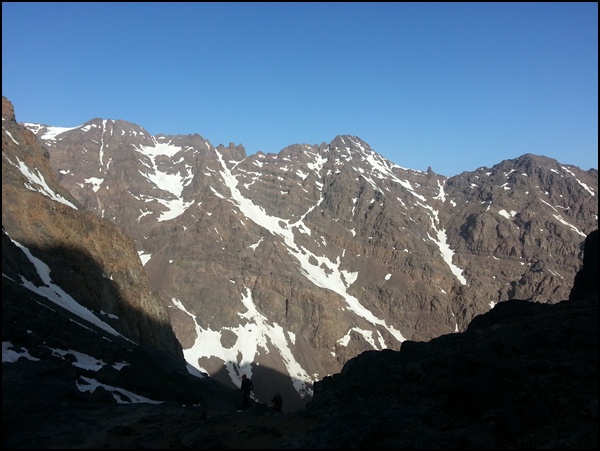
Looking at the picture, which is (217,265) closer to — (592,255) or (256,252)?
(256,252)

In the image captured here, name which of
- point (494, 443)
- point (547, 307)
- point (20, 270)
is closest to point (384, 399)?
point (494, 443)

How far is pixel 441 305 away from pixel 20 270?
18108 centimetres

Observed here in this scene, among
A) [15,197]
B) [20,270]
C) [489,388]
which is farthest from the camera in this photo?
[15,197]

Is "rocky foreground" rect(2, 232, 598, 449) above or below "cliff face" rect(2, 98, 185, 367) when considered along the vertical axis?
below

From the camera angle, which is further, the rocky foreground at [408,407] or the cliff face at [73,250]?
the cliff face at [73,250]

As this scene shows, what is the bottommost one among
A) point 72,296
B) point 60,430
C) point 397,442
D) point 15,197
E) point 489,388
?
point 60,430

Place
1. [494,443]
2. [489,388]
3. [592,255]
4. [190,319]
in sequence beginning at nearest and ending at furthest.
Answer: [494,443] → [489,388] → [592,255] → [190,319]

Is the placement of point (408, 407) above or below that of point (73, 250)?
below

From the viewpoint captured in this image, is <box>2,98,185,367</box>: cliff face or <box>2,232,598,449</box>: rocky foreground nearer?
<box>2,232,598,449</box>: rocky foreground

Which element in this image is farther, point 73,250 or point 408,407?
point 73,250

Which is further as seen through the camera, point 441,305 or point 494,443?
point 441,305

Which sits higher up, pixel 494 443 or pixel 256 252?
pixel 256 252

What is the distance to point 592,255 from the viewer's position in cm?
2677

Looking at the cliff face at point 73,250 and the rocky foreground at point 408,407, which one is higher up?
the cliff face at point 73,250
